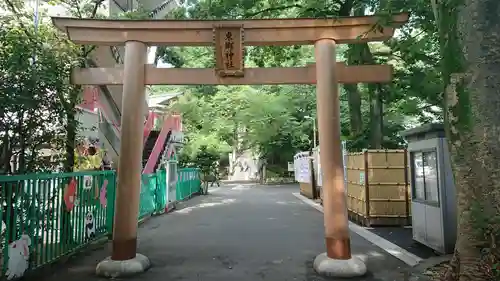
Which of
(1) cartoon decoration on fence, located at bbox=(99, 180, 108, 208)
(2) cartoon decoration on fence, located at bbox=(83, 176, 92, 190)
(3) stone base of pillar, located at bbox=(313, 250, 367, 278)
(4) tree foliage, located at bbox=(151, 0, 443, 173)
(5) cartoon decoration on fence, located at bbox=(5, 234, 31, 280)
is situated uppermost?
(4) tree foliage, located at bbox=(151, 0, 443, 173)

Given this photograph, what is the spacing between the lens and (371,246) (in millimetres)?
8672

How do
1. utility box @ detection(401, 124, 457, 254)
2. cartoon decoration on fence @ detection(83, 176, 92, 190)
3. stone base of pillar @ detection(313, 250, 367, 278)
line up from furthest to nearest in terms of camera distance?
cartoon decoration on fence @ detection(83, 176, 92, 190) → utility box @ detection(401, 124, 457, 254) → stone base of pillar @ detection(313, 250, 367, 278)

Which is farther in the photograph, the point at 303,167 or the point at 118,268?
the point at 303,167

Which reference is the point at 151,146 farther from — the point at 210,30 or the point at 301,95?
the point at 301,95

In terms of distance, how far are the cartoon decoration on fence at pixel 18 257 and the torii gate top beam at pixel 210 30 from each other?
11.5 feet

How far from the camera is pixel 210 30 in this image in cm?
714

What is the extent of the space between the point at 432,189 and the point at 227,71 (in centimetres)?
476

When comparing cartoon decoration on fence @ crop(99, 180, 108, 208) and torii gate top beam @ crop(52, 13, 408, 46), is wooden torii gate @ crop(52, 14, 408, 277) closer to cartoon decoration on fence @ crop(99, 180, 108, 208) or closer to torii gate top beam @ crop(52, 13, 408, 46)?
torii gate top beam @ crop(52, 13, 408, 46)

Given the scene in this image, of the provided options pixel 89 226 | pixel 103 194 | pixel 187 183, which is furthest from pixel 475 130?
A: pixel 187 183

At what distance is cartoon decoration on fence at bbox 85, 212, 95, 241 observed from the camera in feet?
27.2

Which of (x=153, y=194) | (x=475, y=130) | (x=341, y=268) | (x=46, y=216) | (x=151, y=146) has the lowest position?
(x=341, y=268)

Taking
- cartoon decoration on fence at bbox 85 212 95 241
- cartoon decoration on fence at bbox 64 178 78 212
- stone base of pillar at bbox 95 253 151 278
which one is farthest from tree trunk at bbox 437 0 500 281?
cartoon decoration on fence at bbox 85 212 95 241

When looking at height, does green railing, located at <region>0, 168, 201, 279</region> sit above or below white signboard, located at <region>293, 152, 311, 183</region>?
below

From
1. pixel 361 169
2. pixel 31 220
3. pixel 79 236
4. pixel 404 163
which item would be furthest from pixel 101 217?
pixel 404 163
